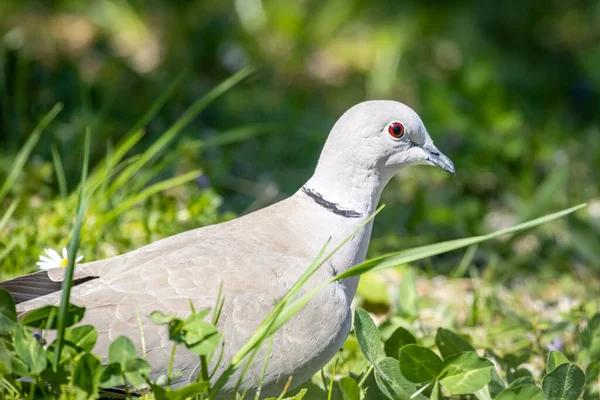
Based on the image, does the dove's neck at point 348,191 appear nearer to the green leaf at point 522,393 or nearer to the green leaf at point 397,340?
the green leaf at point 397,340

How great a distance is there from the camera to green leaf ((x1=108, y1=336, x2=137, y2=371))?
7.34 ft

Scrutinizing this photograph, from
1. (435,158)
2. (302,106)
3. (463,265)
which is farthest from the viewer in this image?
(302,106)

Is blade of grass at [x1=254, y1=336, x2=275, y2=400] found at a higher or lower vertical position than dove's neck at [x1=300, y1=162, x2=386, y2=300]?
lower

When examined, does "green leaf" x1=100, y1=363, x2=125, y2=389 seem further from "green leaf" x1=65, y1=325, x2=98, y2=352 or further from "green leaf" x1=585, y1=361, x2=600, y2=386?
"green leaf" x1=585, y1=361, x2=600, y2=386

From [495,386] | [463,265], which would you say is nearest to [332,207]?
[495,386]

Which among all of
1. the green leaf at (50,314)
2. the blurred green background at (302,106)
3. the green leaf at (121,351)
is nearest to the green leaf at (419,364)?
the green leaf at (121,351)

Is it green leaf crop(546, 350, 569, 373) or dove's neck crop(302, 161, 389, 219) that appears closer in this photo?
green leaf crop(546, 350, 569, 373)

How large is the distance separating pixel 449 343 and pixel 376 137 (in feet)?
2.38

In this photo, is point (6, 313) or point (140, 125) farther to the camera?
point (140, 125)

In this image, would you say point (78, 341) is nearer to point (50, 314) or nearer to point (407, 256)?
point (50, 314)

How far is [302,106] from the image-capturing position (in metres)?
6.21

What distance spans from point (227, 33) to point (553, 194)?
3007mm

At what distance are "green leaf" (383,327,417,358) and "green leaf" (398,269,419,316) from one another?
572 millimetres

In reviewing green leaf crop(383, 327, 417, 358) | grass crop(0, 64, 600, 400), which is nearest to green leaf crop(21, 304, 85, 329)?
grass crop(0, 64, 600, 400)
